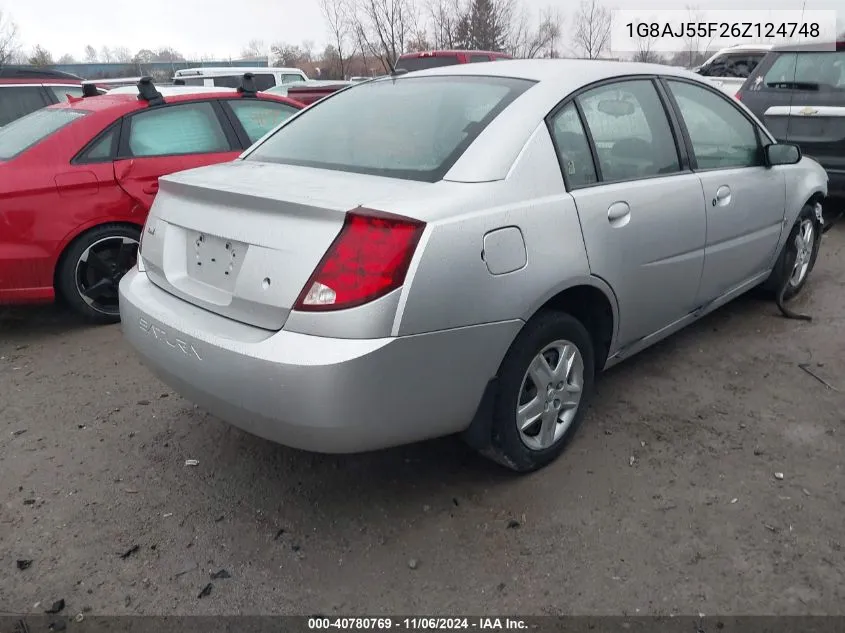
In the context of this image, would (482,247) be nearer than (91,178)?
Yes

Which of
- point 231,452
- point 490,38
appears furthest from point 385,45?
point 231,452

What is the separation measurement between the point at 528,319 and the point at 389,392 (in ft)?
2.11

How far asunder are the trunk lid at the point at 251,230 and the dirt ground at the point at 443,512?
2.80 ft

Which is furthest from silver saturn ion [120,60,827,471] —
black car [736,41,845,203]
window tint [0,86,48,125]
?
window tint [0,86,48,125]

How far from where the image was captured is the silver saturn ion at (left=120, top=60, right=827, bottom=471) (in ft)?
7.04

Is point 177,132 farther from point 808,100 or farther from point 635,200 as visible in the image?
point 808,100

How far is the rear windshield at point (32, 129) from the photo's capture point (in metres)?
4.54

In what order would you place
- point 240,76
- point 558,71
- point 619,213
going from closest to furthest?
point 619,213
point 558,71
point 240,76

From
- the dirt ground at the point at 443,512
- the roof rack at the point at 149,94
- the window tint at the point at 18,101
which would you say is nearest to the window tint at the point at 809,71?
the dirt ground at the point at 443,512

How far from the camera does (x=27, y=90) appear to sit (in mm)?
8023

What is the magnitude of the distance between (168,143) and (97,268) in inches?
40.4

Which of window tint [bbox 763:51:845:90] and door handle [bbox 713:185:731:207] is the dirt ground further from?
window tint [bbox 763:51:845:90]

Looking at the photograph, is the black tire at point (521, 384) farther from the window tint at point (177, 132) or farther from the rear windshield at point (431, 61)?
the rear windshield at point (431, 61)

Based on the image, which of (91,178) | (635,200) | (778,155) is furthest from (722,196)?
(91,178)
